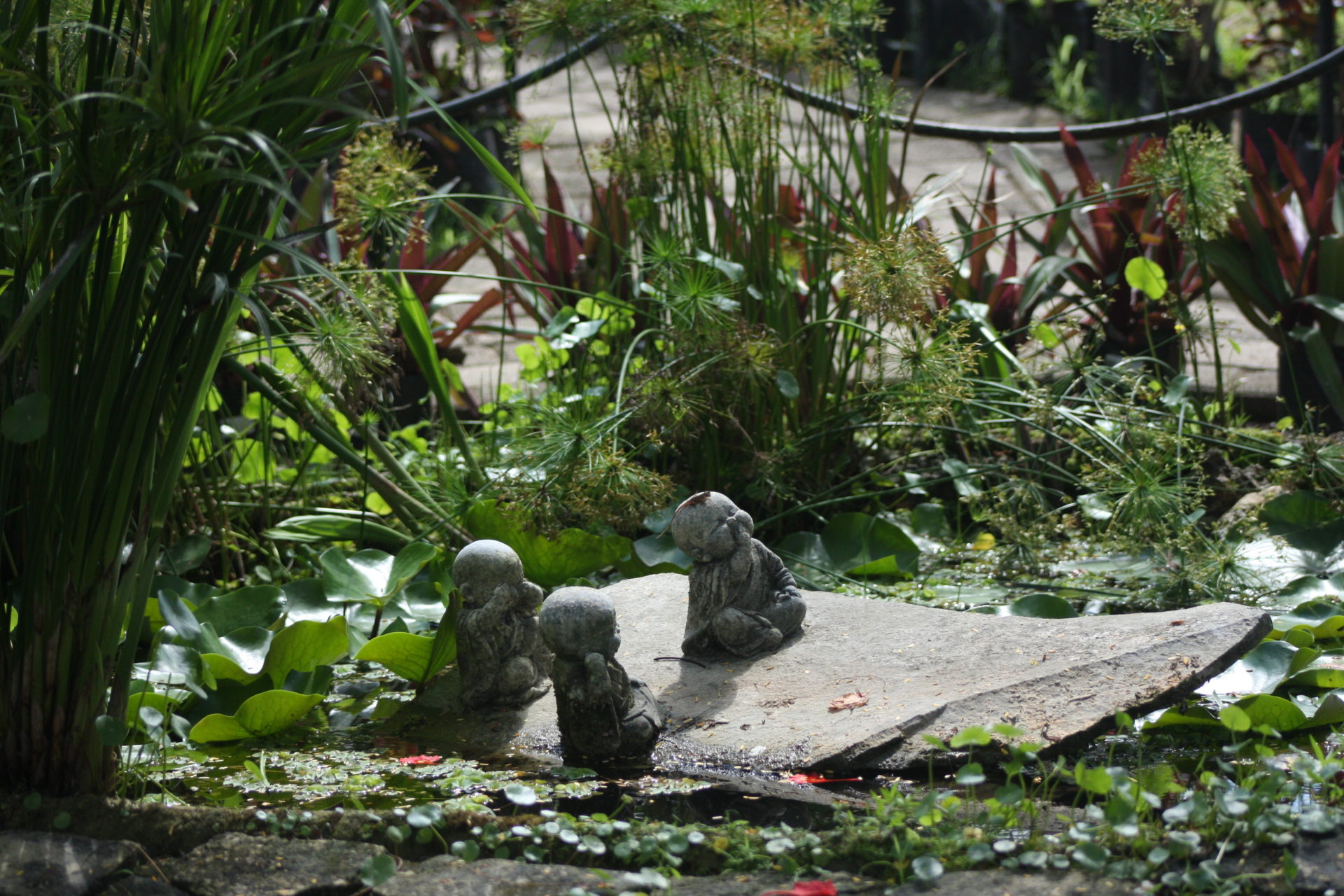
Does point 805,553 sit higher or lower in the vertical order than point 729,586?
lower

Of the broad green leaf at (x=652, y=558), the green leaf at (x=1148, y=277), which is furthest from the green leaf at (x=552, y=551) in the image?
the green leaf at (x=1148, y=277)

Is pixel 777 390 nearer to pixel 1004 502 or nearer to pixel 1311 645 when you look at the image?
pixel 1004 502

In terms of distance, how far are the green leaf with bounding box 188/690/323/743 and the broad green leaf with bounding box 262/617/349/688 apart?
13 centimetres

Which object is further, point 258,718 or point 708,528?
point 708,528

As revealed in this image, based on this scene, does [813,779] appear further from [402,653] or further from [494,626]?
[402,653]

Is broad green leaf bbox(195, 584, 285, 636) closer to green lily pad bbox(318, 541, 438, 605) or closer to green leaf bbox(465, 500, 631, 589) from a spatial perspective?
green lily pad bbox(318, 541, 438, 605)

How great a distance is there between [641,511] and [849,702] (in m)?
0.72

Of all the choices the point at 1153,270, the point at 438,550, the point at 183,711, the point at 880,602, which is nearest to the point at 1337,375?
the point at 1153,270

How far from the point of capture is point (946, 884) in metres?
1.58

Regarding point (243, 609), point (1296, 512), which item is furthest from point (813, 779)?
point (1296, 512)

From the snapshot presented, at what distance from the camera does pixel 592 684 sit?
214 cm

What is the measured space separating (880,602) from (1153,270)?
160 centimetres

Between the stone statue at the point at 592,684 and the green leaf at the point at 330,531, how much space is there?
1190 millimetres

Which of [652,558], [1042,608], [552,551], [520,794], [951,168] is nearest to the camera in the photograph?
[520,794]
